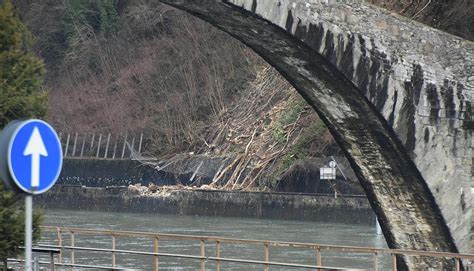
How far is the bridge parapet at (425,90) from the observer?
13445 mm

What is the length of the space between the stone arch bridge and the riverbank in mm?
17906

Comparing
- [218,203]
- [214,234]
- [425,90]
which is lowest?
[214,234]

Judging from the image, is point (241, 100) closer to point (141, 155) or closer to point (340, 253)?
point (141, 155)

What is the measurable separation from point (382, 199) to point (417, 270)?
1.04 meters

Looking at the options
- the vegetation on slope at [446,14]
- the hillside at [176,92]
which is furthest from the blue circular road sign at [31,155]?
the hillside at [176,92]

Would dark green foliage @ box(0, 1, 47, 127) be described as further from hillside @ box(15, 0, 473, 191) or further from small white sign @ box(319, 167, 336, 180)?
small white sign @ box(319, 167, 336, 180)

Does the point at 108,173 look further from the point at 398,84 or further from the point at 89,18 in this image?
the point at 398,84

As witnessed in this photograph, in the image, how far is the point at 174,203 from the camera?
132 ft

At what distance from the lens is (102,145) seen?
53.3m

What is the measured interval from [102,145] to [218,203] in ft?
54.4

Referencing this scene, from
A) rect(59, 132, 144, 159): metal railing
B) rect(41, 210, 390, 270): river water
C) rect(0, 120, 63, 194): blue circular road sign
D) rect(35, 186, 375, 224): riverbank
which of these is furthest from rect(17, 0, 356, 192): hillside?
rect(0, 120, 63, 194): blue circular road sign

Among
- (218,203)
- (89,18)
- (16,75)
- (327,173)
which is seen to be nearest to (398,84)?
(16,75)

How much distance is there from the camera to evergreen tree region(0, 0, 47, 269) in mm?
8570

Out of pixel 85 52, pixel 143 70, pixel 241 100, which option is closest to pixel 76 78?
pixel 85 52
